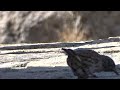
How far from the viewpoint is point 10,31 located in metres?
11.2

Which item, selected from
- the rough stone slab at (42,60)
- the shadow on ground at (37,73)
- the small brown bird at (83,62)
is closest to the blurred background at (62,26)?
the rough stone slab at (42,60)

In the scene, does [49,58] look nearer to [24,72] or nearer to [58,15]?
[24,72]

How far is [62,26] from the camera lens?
10820 mm

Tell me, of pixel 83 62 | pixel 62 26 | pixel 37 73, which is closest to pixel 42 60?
pixel 37 73

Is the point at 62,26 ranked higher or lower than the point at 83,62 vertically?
lower

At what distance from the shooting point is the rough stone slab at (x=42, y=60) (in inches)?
154

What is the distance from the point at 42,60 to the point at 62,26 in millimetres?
5948

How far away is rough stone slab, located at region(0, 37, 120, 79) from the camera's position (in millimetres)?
3923

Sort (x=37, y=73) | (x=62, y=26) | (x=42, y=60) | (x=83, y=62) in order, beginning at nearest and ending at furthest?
(x=83, y=62), (x=37, y=73), (x=42, y=60), (x=62, y=26)

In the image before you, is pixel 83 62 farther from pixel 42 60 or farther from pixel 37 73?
pixel 42 60

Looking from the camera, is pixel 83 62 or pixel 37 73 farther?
pixel 37 73

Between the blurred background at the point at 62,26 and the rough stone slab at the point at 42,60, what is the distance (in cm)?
477

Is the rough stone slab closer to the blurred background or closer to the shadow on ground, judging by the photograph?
the shadow on ground
